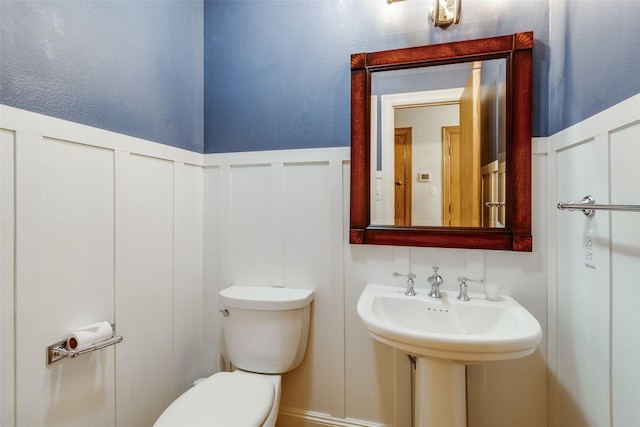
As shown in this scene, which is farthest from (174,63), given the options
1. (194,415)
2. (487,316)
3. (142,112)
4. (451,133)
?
(487,316)

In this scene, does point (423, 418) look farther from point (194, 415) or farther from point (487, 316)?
point (194, 415)

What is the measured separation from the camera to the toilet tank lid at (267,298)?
1.37m

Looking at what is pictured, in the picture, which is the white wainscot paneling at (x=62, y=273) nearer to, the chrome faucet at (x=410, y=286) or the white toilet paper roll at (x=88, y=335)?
the white toilet paper roll at (x=88, y=335)

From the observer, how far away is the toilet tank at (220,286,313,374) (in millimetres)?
1383

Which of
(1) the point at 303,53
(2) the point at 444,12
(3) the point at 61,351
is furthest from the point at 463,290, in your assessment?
(3) the point at 61,351

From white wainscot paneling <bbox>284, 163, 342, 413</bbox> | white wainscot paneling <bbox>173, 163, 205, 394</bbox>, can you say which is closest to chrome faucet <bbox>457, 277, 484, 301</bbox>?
white wainscot paneling <bbox>284, 163, 342, 413</bbox>

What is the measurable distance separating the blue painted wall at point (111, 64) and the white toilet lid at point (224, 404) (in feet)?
3.49

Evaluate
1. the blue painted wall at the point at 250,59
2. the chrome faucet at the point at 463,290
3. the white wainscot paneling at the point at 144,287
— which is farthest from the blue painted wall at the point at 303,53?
the chrome faucet at the point at 463,290

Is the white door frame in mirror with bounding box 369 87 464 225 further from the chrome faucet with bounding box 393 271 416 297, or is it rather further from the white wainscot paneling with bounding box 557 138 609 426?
the white wainscot paneling with bounding box 557 138 609 426

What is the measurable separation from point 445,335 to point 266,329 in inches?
31.3

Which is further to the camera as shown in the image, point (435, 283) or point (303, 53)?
point (303, 53)

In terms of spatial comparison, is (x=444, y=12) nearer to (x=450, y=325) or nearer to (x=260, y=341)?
(x=450, y=325)

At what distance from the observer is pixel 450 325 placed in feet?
3.98

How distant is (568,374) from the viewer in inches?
44.3
